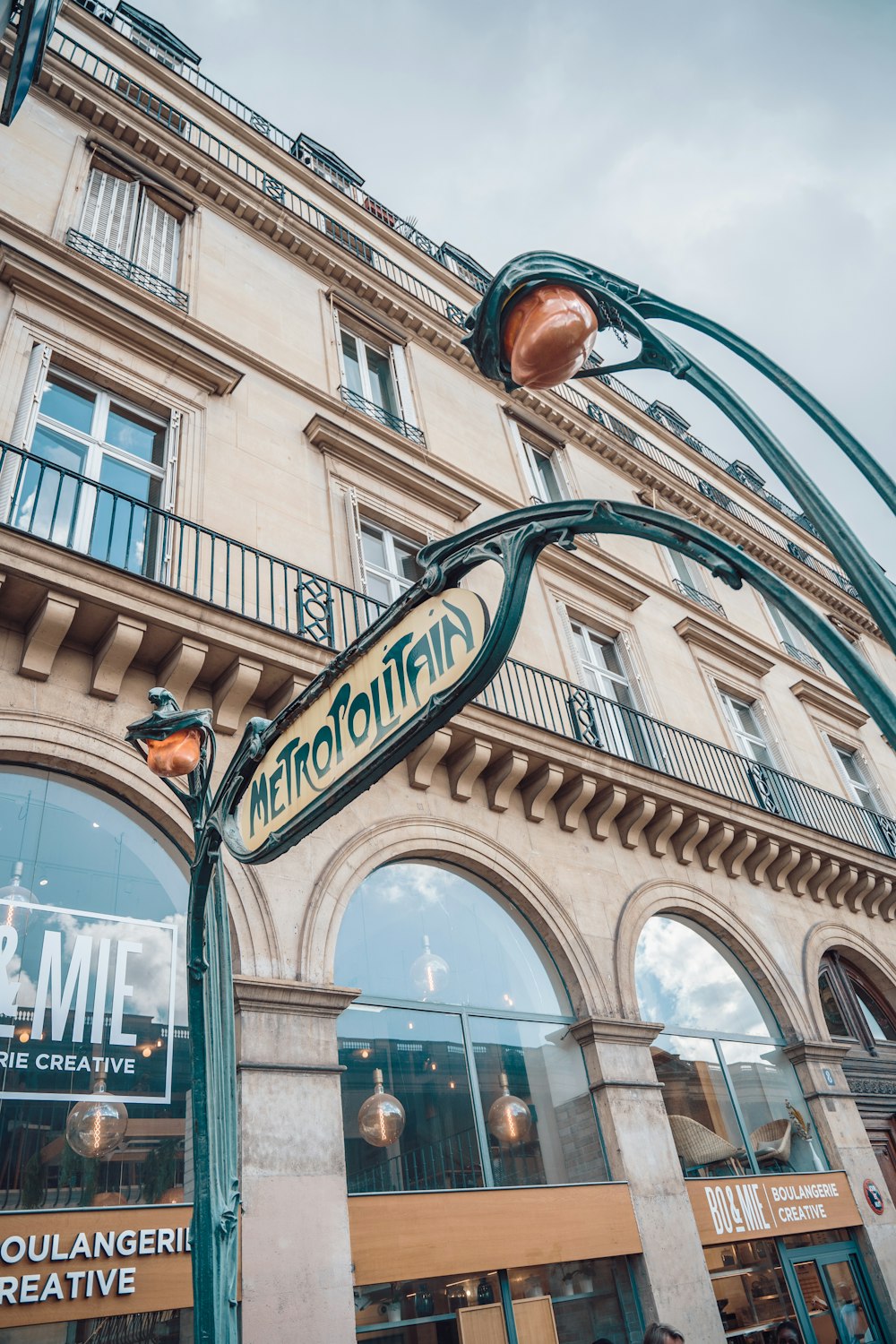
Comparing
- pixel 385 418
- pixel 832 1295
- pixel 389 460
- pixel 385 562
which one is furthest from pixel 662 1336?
pixel 385 418

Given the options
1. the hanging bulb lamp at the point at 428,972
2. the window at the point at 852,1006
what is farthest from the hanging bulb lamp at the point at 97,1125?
the window at the point at 852,1006

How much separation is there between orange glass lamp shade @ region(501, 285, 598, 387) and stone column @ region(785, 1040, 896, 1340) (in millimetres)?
11050

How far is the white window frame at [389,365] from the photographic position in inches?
535

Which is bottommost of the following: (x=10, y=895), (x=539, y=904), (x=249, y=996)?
(x=249, y=996)

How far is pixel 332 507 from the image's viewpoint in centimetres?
1101

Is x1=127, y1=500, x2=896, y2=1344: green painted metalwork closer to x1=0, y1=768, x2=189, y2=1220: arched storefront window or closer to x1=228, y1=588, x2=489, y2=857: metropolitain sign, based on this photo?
x1=228, y1=588, x2=489, y2=857: metropolitain sign

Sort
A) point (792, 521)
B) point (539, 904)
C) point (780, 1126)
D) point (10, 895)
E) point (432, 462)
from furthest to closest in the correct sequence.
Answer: point (792, 521), point (432, 462), point (780, 1126), point (539, 904), point (10, 895)

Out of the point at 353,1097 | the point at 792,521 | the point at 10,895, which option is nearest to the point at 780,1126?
the point at 353,1097

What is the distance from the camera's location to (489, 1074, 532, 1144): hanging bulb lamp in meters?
8.15

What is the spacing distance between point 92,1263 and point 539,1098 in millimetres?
4545

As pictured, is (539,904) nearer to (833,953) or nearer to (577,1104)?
→ (577,1104)

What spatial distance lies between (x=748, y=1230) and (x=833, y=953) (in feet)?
17.3

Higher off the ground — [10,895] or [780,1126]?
[10,895]

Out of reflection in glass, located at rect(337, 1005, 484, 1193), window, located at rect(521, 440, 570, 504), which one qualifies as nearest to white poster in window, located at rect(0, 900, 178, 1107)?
reflection in glass, located at rect(337, 1005, 484, 1193)
